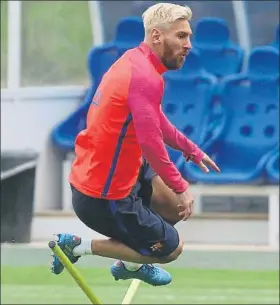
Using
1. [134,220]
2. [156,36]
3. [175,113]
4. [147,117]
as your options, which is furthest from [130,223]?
[175,113]

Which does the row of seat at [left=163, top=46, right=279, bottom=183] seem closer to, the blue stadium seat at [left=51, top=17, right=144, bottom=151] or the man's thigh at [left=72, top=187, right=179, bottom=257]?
the blue stadium seat at [left=51, top=17, right=144, bottom=151]

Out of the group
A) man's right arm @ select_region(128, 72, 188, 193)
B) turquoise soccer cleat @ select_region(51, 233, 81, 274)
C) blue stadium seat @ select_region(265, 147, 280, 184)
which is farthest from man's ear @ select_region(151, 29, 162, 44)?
blue stadium seat @ select_region(265, 147, 280, 184)

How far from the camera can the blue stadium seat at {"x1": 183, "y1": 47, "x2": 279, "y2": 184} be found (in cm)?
1594

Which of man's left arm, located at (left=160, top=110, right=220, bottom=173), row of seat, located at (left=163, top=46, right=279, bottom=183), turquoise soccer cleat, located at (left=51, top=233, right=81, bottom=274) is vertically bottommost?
row of seat, located at (left=163, top=46, right=279, bottom=183)

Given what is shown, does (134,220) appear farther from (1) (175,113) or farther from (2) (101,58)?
(2) (101,58)

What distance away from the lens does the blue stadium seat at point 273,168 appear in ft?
50.6

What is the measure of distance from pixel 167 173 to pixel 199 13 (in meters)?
11.7

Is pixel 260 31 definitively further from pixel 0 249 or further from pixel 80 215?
pixel 80 215

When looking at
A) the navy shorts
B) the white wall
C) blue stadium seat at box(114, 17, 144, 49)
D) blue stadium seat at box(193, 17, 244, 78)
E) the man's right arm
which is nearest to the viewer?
the man's right arm

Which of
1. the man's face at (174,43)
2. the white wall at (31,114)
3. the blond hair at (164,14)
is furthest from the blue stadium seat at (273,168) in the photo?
the blond hair at (164,14)

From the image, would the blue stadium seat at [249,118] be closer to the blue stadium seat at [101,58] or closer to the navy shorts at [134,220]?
the blue stadium seat at [101,58]

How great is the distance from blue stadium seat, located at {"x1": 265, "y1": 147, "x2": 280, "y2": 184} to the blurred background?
2 centimetres

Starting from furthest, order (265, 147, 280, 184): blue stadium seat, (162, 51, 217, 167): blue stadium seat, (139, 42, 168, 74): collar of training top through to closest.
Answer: (162, 51, 217, 167): blue stadium seat
(265, 147, 280, 184): blue stadium seat
(139, 42, 168, 74): collar of training top

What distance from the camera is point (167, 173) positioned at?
559 cm
